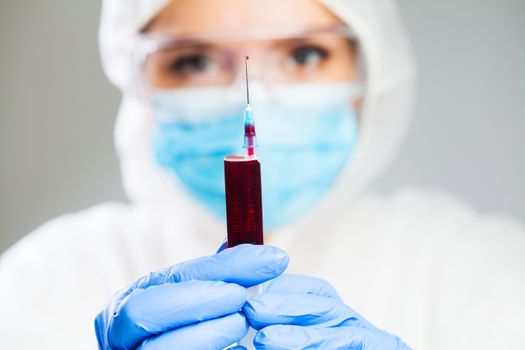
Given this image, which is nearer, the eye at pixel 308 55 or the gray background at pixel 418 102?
the eye at pixel 308 55

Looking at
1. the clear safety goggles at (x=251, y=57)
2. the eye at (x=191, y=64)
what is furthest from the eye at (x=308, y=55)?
the eye at (x=191, y=64)

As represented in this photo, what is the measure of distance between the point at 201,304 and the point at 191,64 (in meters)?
0.71

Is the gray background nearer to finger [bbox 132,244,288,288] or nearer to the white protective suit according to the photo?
the white protective suit

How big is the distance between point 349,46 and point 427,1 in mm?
315

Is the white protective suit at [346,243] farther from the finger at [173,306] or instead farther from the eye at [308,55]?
the finger at [173,306]

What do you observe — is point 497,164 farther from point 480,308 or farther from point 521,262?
point 480,308

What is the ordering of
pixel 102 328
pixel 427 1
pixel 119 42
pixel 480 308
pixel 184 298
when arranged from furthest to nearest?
pixel 427 1 → pixel 119 42 → pixel 480 308 → pixel 102 328 → pixel 184 298

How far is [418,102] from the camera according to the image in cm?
154

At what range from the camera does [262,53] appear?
1.28 metres

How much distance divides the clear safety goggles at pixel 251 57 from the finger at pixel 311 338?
0.62 metres

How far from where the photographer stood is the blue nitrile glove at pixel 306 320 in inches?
30.7

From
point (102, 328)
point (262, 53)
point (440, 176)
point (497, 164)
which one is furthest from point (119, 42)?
point (497, 164)

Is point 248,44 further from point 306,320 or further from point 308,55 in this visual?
point 306,320

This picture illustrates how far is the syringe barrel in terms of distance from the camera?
703 mm
